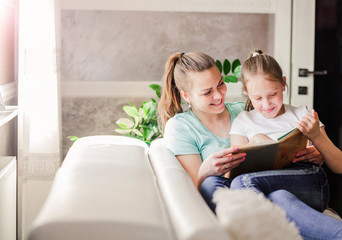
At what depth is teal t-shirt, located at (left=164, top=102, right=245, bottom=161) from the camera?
6.23 ft

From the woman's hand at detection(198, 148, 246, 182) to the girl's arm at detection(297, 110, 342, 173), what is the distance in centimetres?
25

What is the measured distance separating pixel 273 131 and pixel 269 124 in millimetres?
37

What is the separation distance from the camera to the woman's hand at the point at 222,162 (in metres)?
1.63

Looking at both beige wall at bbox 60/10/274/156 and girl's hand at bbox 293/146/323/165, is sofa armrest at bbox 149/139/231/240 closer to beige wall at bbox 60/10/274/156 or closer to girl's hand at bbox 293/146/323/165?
girl's hand at bbox 293/146/323/165

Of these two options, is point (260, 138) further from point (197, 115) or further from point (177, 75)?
point (177, 75)

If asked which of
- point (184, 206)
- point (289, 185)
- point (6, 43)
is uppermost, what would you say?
point (6, 43)

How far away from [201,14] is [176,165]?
1.71m

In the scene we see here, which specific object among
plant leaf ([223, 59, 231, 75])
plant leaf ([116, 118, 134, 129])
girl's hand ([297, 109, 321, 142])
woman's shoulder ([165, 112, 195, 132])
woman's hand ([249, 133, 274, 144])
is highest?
plant leaf ([223, 59, 231, 75])

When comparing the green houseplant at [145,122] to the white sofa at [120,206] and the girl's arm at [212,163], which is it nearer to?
the girl's arm at [212,163]

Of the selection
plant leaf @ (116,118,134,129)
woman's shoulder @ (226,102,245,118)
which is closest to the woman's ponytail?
woman's shoulder @ (226,102,245,118)

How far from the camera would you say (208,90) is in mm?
1931

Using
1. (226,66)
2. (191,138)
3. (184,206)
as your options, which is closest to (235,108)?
(191,138)

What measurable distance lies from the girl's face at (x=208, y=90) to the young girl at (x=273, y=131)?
0.10m

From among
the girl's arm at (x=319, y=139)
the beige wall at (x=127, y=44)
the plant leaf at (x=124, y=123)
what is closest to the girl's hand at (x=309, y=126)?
the girl's arm at (x=319, y=139)
